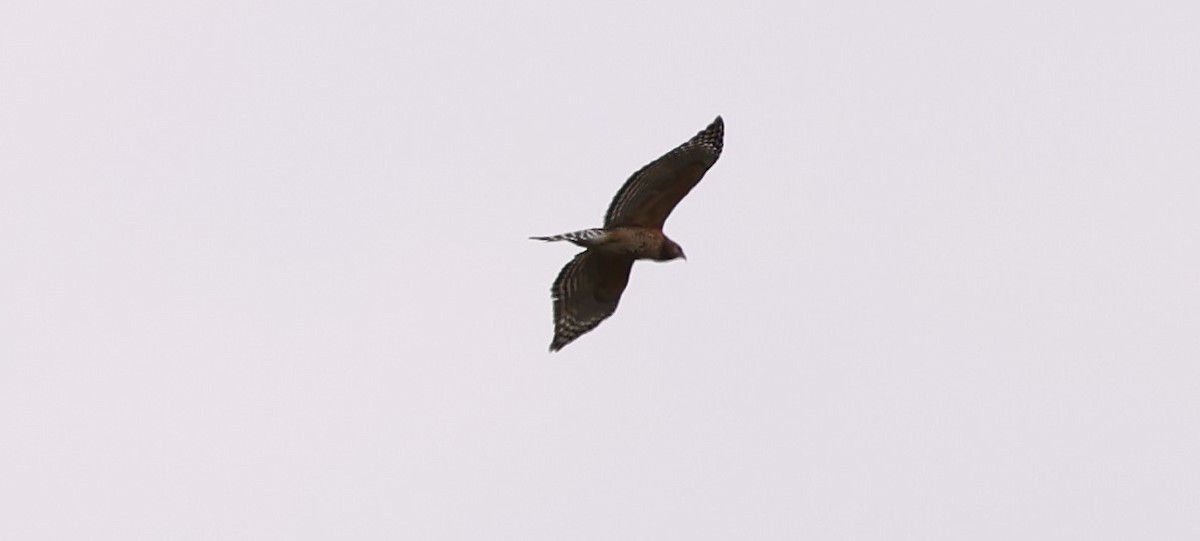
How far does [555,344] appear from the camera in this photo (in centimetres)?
4216

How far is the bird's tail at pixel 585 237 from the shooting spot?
40609mm

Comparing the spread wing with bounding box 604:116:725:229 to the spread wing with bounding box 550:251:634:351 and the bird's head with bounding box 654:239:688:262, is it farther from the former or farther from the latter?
the spread wing with bounding box 550:251:634:351

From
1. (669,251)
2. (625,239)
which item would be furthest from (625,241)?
(669,251)

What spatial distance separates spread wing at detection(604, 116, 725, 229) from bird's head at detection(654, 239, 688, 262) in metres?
0.26

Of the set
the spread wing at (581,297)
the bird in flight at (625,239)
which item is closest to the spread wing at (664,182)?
the bird in flight at (625,239)

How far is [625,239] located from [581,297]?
1.48 meters

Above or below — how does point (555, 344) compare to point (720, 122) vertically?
below

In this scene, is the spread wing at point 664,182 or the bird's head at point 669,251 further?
the bird's head at point 669,251

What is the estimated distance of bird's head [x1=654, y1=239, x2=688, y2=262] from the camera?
41.6m

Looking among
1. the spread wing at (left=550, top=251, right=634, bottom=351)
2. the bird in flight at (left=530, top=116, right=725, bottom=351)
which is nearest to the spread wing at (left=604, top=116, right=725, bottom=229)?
the bird in flight at (left=530, top=116, right=725, bottom=351)

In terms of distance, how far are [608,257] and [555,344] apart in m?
1.48

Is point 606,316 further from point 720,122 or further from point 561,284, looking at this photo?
point 720,122

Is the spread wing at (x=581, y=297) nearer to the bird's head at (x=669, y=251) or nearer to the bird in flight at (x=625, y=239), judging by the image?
the bird in flight at (x=625, y=239)

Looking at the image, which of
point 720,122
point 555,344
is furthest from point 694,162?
point 555,344
